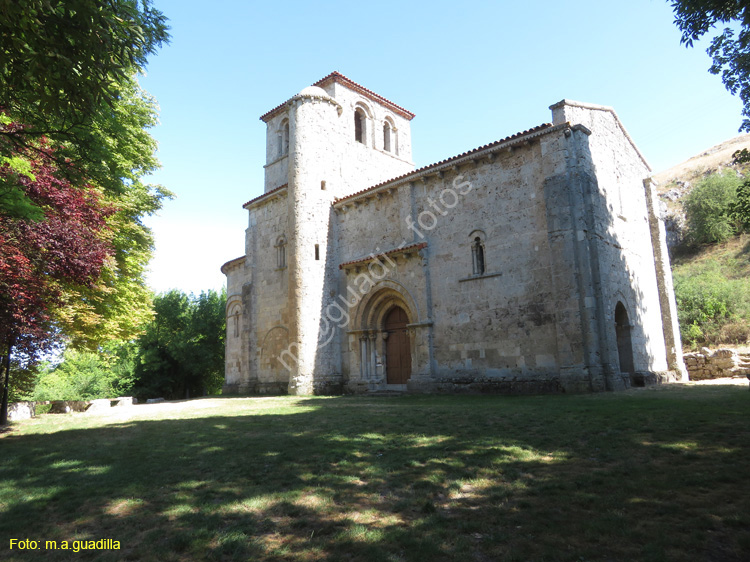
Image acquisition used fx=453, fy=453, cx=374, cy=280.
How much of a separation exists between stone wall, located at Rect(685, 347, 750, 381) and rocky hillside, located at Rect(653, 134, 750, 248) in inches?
1160

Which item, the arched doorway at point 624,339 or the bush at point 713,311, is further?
the bush at point 713,311

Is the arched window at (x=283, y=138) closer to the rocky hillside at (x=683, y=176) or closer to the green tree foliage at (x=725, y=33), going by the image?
the green tree foliage at (x=725, y=33)

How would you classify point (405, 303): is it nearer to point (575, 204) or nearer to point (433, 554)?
point (575, 204)

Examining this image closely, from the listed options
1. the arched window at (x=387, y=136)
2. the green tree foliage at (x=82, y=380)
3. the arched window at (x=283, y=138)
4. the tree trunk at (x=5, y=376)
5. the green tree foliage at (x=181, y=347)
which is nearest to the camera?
the tree trunk at (x=5, y=376)

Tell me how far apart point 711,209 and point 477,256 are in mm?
38061

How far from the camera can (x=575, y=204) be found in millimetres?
13617

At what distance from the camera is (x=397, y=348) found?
18.2 metres

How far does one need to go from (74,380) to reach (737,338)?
40969 millimetres

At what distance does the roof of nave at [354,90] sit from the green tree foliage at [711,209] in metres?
32.7

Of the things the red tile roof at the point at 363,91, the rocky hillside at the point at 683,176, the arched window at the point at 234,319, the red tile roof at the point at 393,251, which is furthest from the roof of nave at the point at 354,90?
the rocky hillside at the point at 683,176

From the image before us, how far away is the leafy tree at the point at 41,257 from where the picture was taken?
26.2ft

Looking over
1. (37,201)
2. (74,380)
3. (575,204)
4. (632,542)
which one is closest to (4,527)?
(632,542)

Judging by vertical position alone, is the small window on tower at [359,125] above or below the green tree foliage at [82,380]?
above

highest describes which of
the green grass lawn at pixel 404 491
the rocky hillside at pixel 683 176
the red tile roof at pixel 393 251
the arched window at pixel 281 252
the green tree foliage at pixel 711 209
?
the rocky hillside at pixel 683 176
